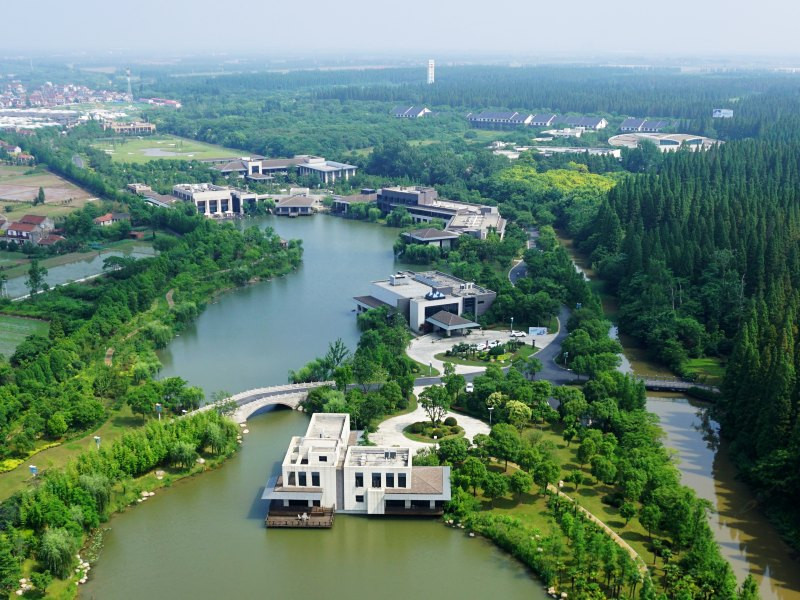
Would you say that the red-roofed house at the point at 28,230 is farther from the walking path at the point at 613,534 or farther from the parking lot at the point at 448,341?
the walking path at the point at 613,534

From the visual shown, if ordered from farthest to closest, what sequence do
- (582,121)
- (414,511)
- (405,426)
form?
1. (582,121)
2. (405,426)
3. (414,511)

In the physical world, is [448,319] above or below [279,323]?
above

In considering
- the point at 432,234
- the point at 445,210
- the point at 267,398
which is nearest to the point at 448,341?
the point at 267,398

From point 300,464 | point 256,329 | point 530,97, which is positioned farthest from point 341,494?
point 530,97

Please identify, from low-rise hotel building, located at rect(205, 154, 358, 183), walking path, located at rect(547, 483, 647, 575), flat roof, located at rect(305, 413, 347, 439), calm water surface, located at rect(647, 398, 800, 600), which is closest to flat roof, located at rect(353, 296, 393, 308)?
flat roof, located at rect(305, 413, 347, 439)

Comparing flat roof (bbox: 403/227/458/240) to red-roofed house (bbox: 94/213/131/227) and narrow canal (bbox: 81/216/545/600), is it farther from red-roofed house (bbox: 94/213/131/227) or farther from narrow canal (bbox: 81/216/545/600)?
narrow canal (bbox: 81/216/545/600)

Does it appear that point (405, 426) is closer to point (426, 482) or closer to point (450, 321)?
point (426, 482)

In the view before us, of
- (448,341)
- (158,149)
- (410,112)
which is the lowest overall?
(448,341)
